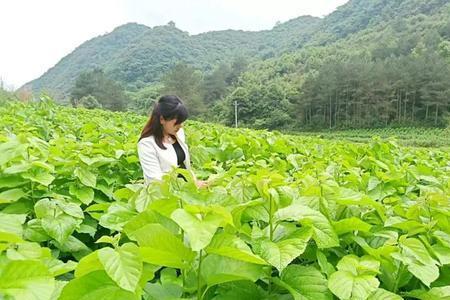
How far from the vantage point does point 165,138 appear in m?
3.71

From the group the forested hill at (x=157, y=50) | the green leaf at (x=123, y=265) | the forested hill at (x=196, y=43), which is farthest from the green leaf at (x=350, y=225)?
the forested hill at (x=196, y=43)

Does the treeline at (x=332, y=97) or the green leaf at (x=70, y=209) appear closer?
the green leaf at (x=70, y=209)

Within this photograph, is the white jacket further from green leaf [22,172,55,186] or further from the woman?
green leaf [22,172,55,186]

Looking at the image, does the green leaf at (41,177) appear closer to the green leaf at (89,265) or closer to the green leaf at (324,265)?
the green leaf at (89,265)

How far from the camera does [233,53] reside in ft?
399

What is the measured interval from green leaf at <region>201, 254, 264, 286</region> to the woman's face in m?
2.49

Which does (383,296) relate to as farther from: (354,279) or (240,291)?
(240,291)

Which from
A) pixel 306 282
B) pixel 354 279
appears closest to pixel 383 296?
pixel 354 279

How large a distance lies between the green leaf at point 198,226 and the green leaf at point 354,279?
343mm

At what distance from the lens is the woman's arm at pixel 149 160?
336 centimetres

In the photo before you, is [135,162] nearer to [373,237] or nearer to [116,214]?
[116,214]

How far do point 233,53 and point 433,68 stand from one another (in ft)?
245

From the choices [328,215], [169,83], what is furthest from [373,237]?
[169,83]

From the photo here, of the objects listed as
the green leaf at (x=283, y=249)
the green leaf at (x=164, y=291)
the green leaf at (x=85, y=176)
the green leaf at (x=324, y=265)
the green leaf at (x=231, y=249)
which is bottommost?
the green leaf at (x=164, y=291)
